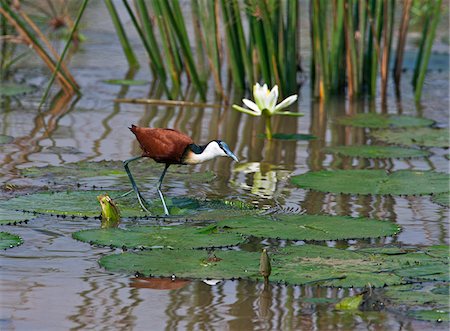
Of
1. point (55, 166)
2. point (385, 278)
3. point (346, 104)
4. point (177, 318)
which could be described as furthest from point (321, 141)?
point (177, 318)

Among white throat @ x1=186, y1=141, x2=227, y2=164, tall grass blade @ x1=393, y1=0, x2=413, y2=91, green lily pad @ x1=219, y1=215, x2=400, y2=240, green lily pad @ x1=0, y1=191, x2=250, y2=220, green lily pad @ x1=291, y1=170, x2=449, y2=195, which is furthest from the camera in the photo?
tall grass blade @ x1=393, y1=0, x2=413, y2=91

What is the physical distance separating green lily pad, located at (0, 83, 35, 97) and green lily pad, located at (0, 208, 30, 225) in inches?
124

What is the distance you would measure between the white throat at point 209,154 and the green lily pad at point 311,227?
277 millimetres

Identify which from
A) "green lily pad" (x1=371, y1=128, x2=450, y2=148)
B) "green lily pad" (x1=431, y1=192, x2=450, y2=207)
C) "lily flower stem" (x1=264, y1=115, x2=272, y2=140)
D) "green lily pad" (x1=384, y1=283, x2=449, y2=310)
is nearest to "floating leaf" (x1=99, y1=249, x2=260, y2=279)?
"green lily pad" (x1=384, y1=283, x2=449, y2=310)

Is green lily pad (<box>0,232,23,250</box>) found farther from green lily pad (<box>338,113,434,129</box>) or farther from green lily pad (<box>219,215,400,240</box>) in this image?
green lily pad (<box>338,113,434,129</box>)

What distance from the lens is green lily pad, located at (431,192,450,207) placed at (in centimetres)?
462

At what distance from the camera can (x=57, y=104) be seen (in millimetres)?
7070

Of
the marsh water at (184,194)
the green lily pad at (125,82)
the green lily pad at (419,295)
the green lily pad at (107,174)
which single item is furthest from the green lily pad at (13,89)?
the green lily pad at (419,295)

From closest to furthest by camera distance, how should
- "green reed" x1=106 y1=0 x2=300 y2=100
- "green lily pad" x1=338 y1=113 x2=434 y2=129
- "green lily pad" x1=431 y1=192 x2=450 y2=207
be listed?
"green lily pad" x1=431 y1=192 x2=450 y2=207 < "green lily pad" x1=338 y1=113 x2=434 y2=129 < "green reed" x1=106 y1=0 x2=300 y2=100

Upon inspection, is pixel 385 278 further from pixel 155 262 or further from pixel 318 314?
pixel 155 262

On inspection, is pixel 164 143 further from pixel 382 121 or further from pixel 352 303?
pixel 382 121

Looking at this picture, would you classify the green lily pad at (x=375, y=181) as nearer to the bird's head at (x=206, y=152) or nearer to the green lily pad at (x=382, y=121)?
the bird's head at (x=206, y=152)

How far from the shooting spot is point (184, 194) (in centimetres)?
478

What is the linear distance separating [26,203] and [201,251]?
37.4 inches
